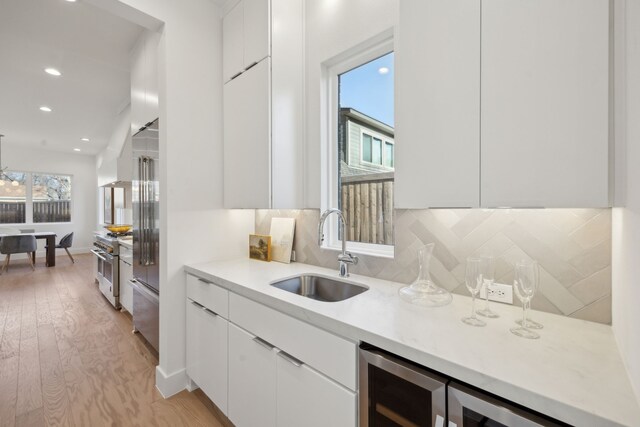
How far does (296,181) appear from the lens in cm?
198

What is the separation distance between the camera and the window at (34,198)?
746 cm

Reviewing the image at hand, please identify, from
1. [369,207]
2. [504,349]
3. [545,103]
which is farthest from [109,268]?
[545,103]

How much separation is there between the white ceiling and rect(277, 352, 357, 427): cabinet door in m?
2.77

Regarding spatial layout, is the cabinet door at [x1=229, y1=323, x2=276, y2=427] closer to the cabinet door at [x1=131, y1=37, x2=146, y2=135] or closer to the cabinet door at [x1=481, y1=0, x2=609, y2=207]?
the cabinet door at [x1=481, y1=0, x2=609, y2=207]

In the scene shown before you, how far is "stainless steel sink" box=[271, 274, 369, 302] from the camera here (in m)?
1.69

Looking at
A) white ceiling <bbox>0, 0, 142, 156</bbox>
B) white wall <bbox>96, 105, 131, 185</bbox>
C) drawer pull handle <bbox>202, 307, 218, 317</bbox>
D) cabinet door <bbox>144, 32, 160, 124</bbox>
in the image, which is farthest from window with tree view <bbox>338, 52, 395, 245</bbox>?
white wall <bbox>96, 105, 131, 185</bbox>

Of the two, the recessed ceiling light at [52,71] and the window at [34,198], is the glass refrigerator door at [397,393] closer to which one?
the recessed ceiling light at [52,71]

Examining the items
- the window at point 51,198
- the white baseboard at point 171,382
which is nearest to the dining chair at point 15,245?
the window at point 51,198

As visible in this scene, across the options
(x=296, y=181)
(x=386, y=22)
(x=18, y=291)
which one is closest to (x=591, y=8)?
(x=386, y=22)

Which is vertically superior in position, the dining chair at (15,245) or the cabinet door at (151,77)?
the cabinet door at (151,77)

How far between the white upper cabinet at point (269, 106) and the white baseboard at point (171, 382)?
130cm

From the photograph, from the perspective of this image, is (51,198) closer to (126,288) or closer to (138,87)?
(126,288)

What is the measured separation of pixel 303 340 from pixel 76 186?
1023cm

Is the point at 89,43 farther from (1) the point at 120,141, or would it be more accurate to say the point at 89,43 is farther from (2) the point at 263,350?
(2) the point at 263,350
